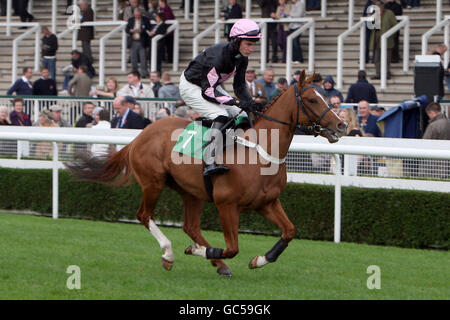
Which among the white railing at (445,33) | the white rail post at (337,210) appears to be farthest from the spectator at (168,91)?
the white rail post at (337,210)

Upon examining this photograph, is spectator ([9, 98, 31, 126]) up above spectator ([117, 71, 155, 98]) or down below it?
below

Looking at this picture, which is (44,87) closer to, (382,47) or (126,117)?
(126,117)

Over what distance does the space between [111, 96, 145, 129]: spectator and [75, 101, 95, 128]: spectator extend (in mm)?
1566

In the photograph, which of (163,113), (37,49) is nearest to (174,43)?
(37,49)

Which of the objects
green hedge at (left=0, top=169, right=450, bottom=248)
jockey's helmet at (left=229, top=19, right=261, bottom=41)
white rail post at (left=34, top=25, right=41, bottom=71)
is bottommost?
green hedge at (left=0, top=169, right=450, bottom=248)

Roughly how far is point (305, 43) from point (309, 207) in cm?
805

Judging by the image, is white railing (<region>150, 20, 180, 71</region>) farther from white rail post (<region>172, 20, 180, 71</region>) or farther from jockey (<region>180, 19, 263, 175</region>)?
jockey (<region>180, 19, 263, 175</region>)

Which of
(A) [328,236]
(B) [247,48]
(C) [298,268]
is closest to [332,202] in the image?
(A) [328,236]

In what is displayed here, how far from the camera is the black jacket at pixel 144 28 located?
16.9 metres

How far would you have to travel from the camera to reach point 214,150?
22.6ft

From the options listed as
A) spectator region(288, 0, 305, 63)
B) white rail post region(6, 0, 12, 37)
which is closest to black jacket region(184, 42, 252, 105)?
spectator region(288, 0, 305, 63)

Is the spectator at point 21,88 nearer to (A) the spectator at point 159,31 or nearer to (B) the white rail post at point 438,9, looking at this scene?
(A) the spectator at point 159,31

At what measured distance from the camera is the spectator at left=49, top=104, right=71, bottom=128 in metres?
13.5

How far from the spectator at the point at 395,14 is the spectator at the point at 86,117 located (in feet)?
16.0
